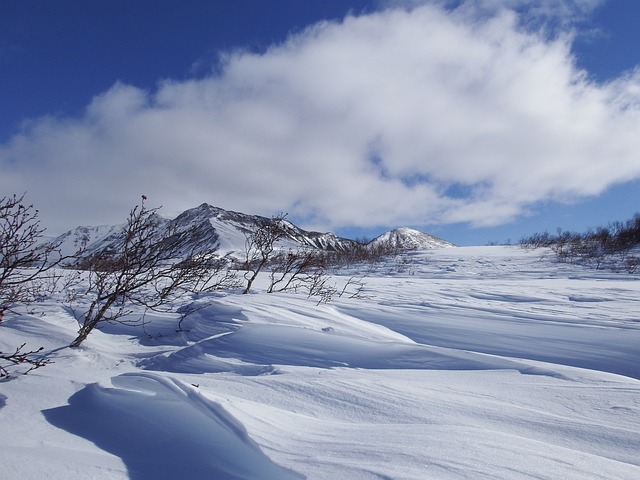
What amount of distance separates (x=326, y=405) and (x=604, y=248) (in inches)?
719

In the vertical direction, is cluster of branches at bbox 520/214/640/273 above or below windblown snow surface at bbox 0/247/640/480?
above

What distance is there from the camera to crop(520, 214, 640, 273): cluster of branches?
1278cm

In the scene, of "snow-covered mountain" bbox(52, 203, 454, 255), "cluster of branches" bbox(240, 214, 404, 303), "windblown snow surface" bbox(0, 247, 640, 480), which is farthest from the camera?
"cluster of branches" bbox(240, 214, 404, 303)

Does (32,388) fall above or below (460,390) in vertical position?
below

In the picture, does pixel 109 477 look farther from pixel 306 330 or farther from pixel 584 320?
pixel 584 320

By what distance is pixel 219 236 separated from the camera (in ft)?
185

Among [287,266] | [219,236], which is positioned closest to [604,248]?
[287,266]

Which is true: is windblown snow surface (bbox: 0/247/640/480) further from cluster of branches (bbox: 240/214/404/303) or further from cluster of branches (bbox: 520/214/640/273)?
cluster of branches (bbox: 520/214/640/273)

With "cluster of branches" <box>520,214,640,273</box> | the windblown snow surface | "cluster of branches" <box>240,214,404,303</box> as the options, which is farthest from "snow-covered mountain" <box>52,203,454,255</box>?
"cluster of branches" <box>520,214,640,273</box>

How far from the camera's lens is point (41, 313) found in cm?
412

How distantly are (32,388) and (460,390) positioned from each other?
2.50m

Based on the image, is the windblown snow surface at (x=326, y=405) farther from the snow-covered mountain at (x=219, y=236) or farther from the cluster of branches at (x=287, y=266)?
the cluster of branches at (x=287, y=266)

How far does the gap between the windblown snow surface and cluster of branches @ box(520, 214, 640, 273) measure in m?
11.3

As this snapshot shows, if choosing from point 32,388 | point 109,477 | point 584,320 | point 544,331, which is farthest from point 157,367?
point 584,320
